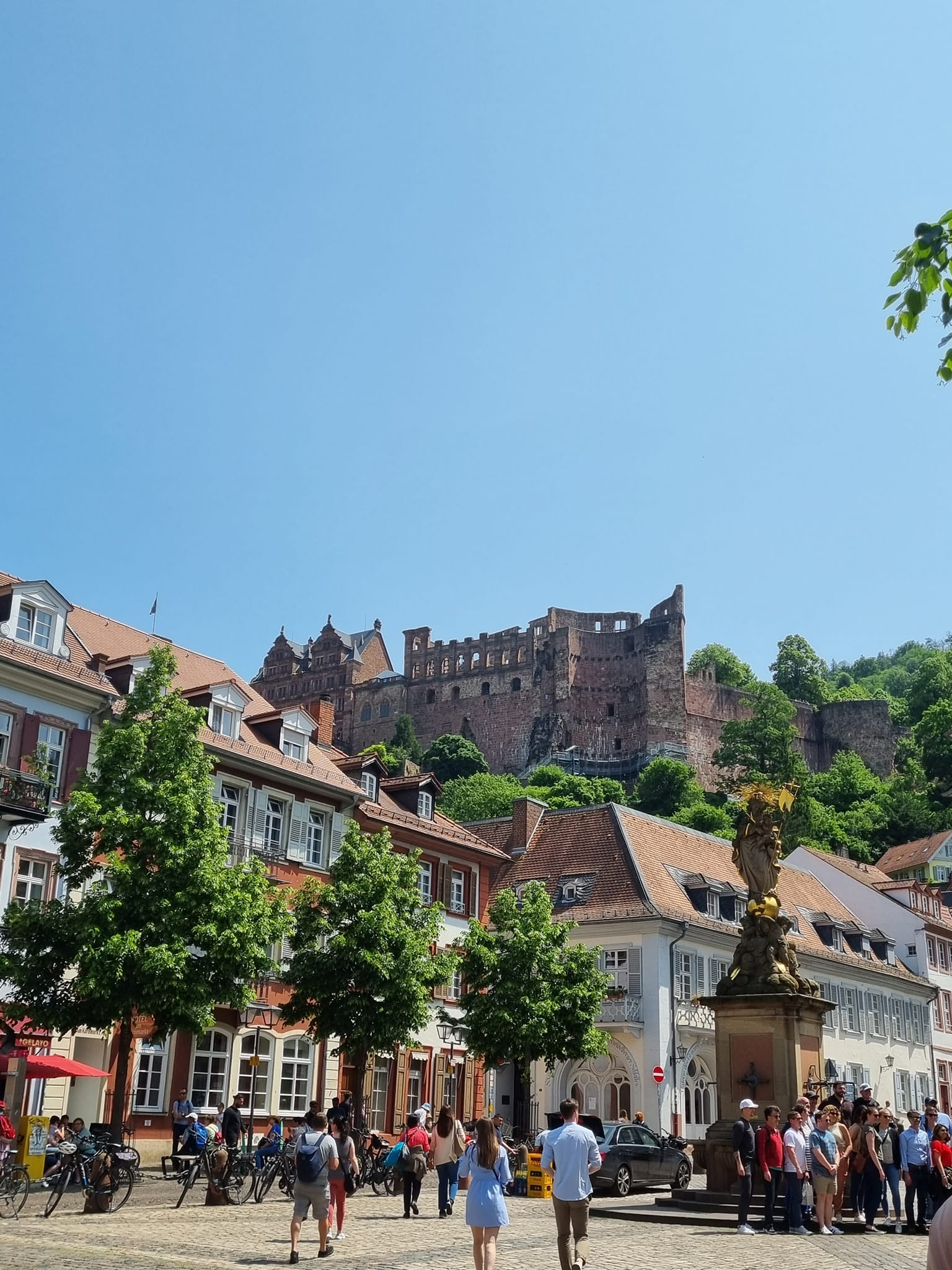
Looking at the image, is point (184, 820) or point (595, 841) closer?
point (184, 820)

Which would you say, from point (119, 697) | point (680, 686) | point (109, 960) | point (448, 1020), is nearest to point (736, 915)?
point (448, 1020)

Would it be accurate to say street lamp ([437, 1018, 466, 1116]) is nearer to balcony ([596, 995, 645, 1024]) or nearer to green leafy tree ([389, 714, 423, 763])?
balcony ([596, 995, 645, 1024])

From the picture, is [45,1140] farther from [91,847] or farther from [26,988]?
[91,847]

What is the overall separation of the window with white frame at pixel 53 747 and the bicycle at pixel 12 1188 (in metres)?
11.2

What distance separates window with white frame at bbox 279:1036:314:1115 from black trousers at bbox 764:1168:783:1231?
1853cm

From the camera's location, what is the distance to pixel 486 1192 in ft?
38.4

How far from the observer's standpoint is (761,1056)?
2055 centimetres

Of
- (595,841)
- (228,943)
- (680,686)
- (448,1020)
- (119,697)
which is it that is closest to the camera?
(228,943)

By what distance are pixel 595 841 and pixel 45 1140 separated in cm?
2658

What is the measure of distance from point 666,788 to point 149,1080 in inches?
3171

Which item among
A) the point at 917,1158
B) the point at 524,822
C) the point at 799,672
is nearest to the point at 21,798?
the point at 917,1158

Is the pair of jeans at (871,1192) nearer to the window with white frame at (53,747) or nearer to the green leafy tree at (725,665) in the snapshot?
the window with white frame at (53,747)

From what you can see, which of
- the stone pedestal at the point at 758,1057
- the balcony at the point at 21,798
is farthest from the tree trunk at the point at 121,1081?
the stone pedestal at the point at 758,1057

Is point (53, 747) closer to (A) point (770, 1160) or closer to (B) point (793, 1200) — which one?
(A) point (770, 1160)
